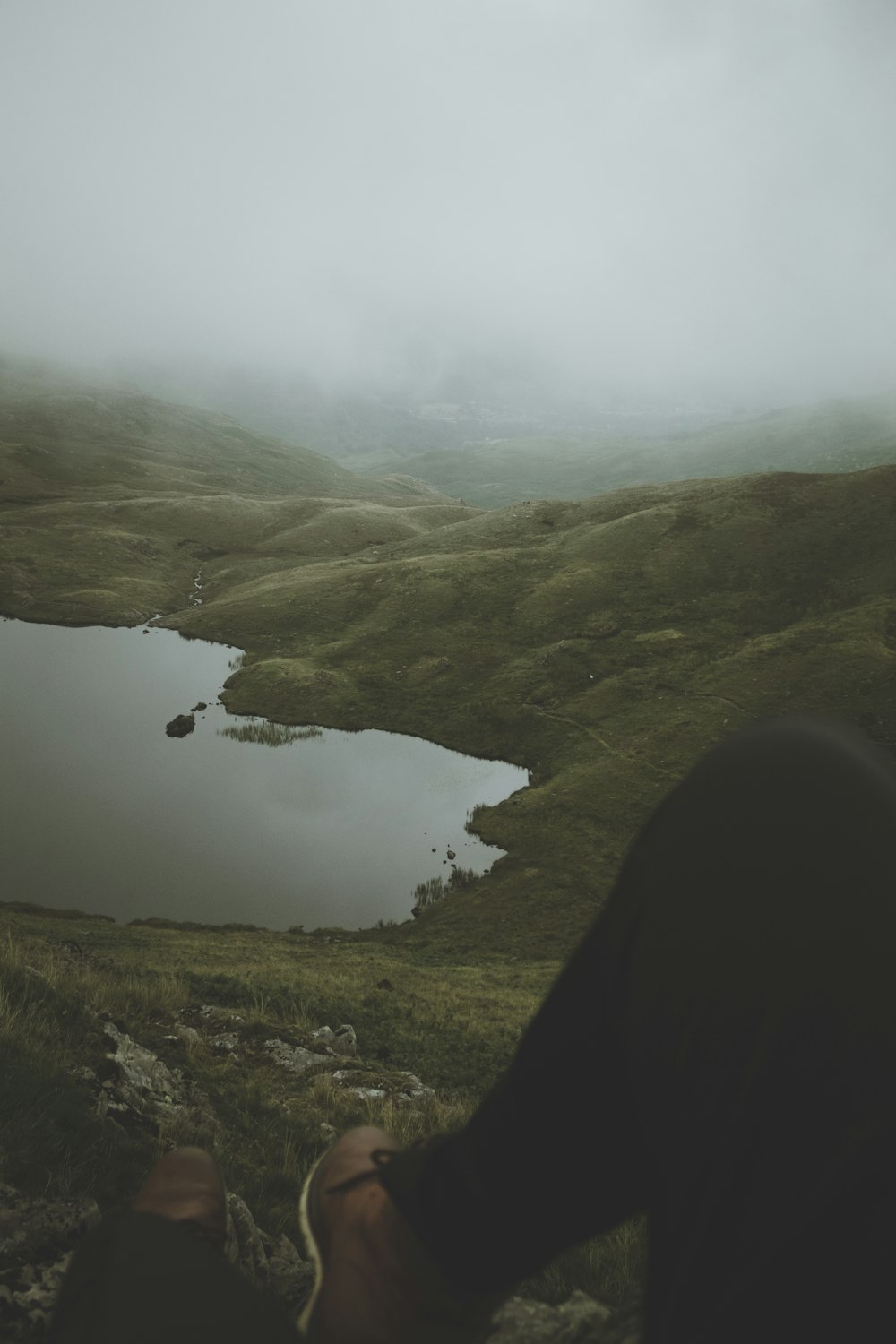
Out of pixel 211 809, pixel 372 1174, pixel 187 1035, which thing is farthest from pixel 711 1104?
pixel 211 809

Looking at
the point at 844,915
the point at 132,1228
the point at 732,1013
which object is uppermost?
the point at 844,915

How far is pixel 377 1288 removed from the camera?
2.36m

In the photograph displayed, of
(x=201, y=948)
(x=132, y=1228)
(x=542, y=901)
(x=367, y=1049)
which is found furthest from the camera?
(x=542, y=901)

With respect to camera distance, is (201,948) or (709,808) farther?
(201,948)

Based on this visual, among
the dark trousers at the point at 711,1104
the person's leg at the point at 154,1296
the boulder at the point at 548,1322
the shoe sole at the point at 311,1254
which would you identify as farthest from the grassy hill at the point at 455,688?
the dark trousers at the point at 711,1104

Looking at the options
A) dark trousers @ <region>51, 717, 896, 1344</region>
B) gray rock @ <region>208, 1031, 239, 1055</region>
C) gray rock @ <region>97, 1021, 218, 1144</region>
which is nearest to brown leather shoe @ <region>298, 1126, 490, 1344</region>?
dark trousers @ <region>51, 717, 896, 1344</region>

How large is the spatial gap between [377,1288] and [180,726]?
4676 cm

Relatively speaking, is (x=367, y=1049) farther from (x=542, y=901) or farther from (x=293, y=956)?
(x=542, y=901)

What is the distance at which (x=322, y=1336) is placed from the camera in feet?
7.56

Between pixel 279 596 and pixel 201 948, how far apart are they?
5939 cm

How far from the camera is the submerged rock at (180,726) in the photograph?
146ft

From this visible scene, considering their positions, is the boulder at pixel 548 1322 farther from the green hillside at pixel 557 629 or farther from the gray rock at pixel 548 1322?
the green hillside at pixel 557 629

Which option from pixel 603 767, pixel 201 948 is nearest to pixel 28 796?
pixel 201 948

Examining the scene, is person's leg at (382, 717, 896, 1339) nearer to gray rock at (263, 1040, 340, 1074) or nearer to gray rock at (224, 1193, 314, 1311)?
gray rock at (224, 1193, 314, 1311)
